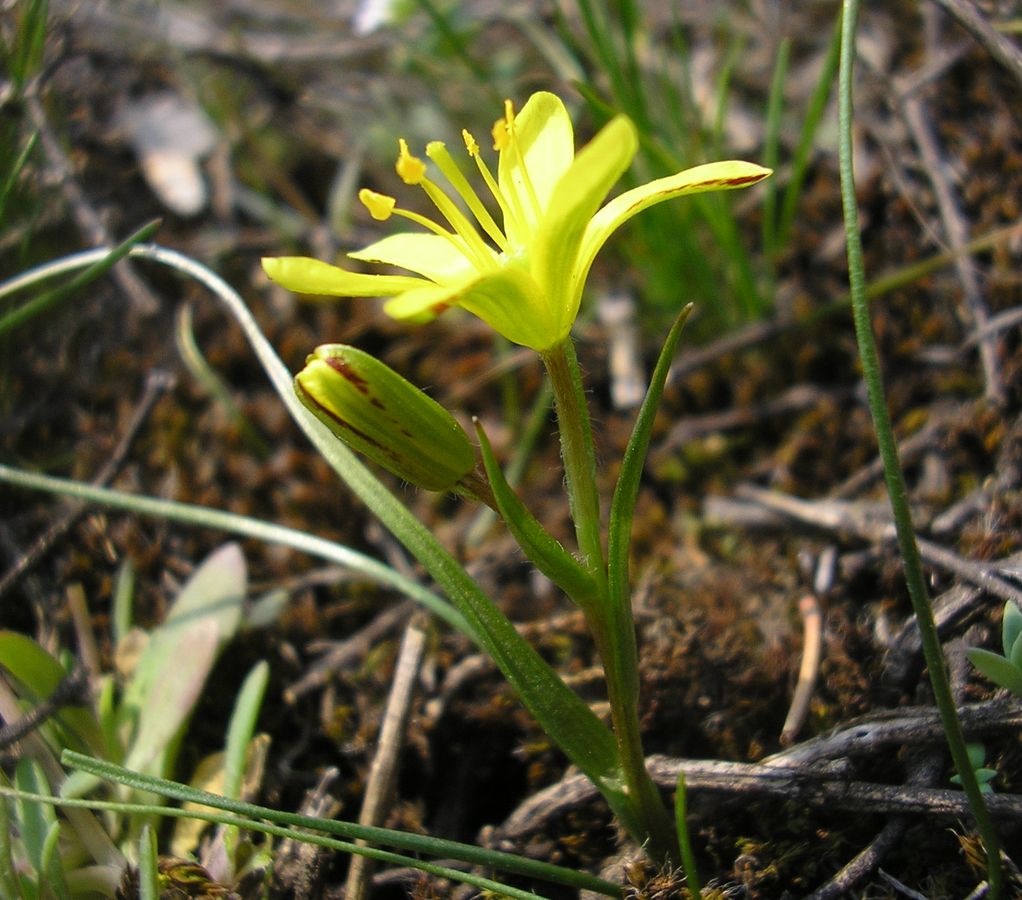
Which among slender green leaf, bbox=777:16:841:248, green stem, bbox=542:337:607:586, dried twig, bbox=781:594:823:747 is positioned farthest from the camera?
slender green leaf, bbox=777:16:841:248

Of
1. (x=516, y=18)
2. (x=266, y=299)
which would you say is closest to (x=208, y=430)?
(x=266, y=299)

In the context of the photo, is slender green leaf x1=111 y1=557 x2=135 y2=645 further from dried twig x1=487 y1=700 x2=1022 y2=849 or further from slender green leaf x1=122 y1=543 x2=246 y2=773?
dried twig x1=487 y1=700 x2=1022 y2=849

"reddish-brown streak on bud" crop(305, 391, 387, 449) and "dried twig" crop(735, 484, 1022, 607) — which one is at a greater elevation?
"reddish-brown streak on bud" crop(305, 391, 387, 449)

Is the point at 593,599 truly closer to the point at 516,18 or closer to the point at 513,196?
the point at 513,196

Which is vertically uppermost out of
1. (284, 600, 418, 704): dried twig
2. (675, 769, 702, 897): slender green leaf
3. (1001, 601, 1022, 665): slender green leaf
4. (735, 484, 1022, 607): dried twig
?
(284, 600, 418, 704): dried twig

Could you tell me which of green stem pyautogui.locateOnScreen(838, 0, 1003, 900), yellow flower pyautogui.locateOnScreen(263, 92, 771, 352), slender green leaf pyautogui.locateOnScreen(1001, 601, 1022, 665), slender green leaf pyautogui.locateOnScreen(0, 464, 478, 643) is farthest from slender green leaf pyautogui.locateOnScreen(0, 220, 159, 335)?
slender green leaf pyautogui.locateOnScreen(1001, 601, 1022, 665)

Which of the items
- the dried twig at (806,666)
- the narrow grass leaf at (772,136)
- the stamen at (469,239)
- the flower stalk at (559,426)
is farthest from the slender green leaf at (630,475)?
the narrow grass leaf at (772,136)

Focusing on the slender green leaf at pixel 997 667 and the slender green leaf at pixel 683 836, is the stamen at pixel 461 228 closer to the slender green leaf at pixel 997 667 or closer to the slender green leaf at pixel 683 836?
the slender green leaf at pixel 683 836
